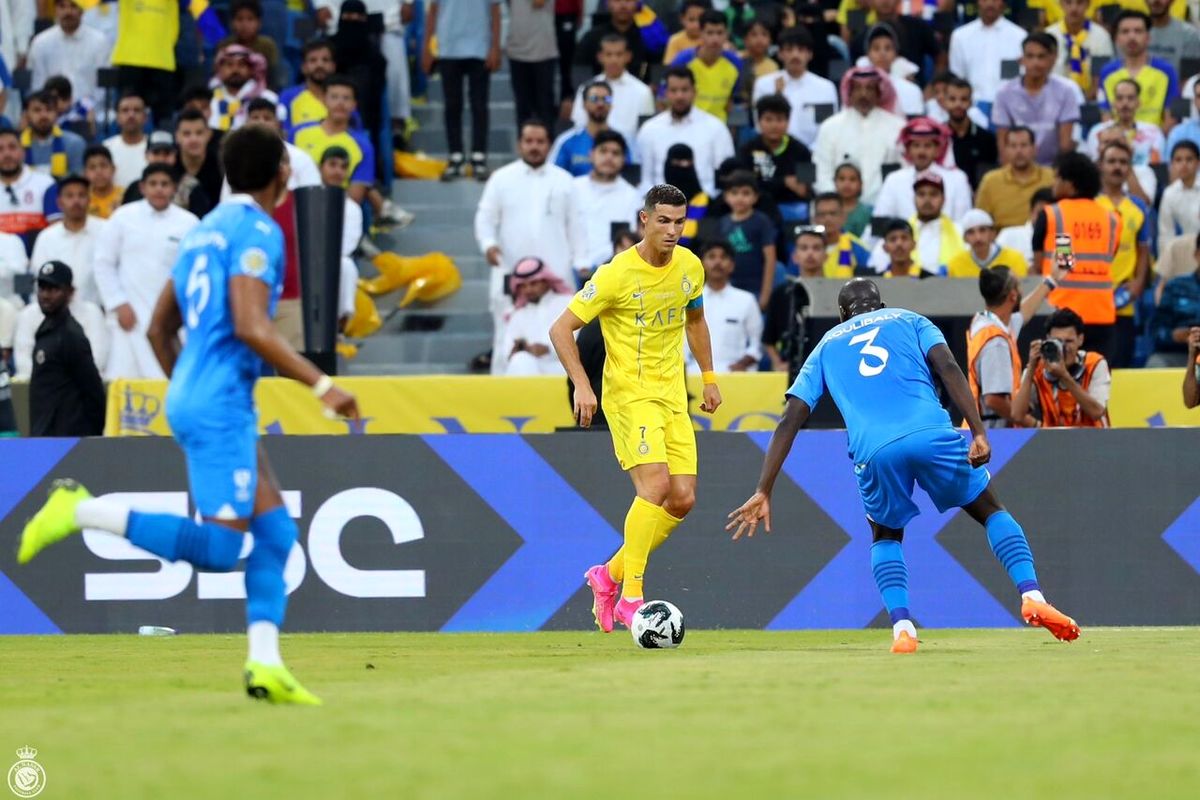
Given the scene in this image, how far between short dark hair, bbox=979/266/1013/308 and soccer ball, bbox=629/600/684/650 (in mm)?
4071

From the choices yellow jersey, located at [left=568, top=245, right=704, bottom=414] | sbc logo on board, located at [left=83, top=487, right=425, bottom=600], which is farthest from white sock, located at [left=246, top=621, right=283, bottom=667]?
sbc logo on board, located at [left=83, top=487, right=425, bottom=600]

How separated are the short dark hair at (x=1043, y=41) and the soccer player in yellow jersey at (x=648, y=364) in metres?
8.80

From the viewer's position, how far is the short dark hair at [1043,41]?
1945cm

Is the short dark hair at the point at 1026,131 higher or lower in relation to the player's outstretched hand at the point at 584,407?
higher

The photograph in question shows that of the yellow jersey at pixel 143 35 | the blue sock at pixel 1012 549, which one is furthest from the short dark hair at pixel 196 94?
the blue sock at pixel 1012 549

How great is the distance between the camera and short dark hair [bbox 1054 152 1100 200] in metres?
16.5

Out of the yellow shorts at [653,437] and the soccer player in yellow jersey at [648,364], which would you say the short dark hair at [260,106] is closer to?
the soccer player in yellow jersey at [648,364]

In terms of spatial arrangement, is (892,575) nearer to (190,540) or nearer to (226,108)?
(190,540)

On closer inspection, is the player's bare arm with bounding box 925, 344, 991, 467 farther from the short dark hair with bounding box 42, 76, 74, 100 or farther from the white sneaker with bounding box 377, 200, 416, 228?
the short dark hair with bounding box 42, 76, 74, 100

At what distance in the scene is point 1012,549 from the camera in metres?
10.9

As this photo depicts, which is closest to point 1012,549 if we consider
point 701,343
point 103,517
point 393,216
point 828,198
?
point 701,343

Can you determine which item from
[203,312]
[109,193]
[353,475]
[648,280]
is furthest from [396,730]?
[109,193]

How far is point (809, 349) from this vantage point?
600 inches

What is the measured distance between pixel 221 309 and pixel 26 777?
2.33 m
